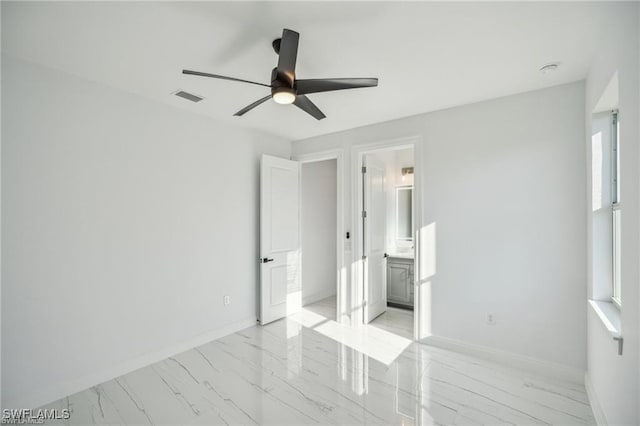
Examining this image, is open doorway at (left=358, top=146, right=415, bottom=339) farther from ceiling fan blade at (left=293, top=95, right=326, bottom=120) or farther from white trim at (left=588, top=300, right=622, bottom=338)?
white trim at (left=588, top=300, right=622, bottom=338)

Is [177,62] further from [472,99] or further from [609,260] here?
[609,260]

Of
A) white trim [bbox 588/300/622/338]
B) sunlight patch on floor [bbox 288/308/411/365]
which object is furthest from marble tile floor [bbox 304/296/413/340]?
white trim [bbox 588/300/622/338]

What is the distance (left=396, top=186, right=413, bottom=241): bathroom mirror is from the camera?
16.6ft

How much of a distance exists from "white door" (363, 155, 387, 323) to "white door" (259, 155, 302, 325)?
41.8 inches

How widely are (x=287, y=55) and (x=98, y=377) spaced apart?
2.96m

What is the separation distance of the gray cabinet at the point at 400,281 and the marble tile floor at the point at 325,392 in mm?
1516

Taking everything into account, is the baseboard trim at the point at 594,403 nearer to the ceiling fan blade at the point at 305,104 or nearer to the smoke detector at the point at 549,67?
the smoke detector at the point at 549,67

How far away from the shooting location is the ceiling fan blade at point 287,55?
159cm

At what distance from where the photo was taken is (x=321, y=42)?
2.00 m

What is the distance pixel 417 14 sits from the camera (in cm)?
173

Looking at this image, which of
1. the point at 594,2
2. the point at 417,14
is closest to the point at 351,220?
the point at 417,14

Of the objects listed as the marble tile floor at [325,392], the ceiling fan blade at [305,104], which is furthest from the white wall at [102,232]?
the ceiling fan blade at [305,104]

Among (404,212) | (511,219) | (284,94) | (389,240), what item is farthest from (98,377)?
(404,212)

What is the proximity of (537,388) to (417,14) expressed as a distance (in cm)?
294
